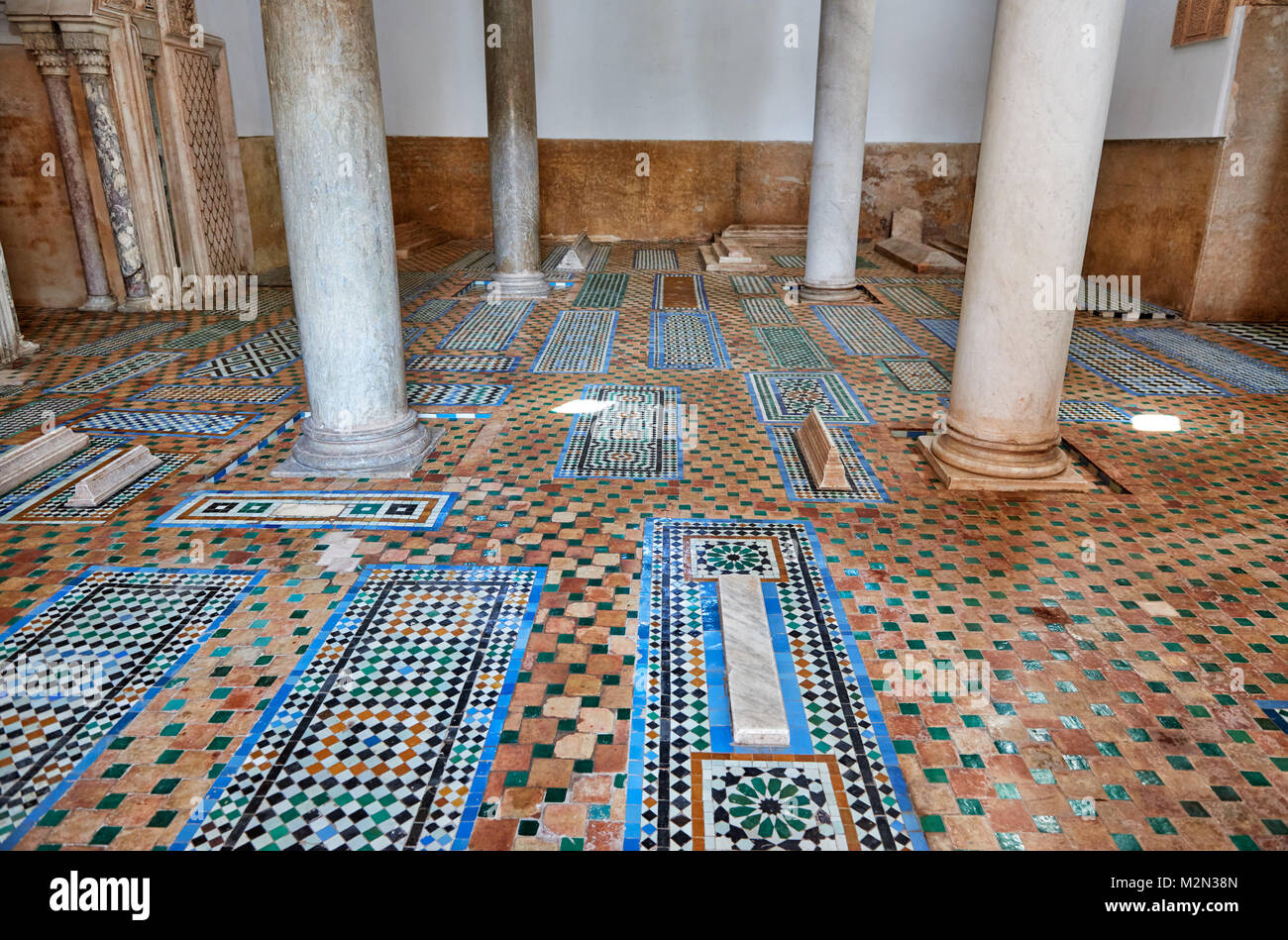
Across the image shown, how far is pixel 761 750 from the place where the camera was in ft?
7.14

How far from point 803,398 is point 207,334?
14.5 feet

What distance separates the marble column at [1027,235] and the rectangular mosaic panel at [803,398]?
816 mm

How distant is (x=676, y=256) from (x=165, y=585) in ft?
26.6

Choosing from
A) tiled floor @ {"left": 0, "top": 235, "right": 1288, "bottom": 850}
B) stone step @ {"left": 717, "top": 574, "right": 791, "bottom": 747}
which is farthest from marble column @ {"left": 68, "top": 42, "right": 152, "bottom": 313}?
stone step @ {"left": 717, "top": 574, "right": 791, "bottom": 747}

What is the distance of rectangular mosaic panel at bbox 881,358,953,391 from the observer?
5.13 m

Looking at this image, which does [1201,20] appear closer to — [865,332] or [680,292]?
[865,332]

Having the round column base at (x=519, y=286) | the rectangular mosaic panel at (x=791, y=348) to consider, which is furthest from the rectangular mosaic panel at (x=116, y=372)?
the rectangular mosaic panel at (x=791, y=348)

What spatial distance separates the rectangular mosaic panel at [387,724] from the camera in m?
1.93

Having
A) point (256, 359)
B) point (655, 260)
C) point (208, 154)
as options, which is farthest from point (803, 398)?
point (208, 154)

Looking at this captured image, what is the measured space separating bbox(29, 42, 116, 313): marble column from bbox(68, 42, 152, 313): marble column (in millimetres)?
118

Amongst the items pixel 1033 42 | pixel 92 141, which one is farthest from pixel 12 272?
pixel 1033 42

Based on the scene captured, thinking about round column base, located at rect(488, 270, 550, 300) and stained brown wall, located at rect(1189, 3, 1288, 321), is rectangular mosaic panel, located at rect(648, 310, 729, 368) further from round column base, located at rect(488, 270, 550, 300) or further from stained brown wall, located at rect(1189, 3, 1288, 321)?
stained brown wall, located at rect(1189, 3, 1288, 321)

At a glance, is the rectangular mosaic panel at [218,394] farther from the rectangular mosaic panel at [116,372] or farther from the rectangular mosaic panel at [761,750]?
the rectangular mosaic panel at [761,750]

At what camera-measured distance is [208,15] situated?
25.5 ft
